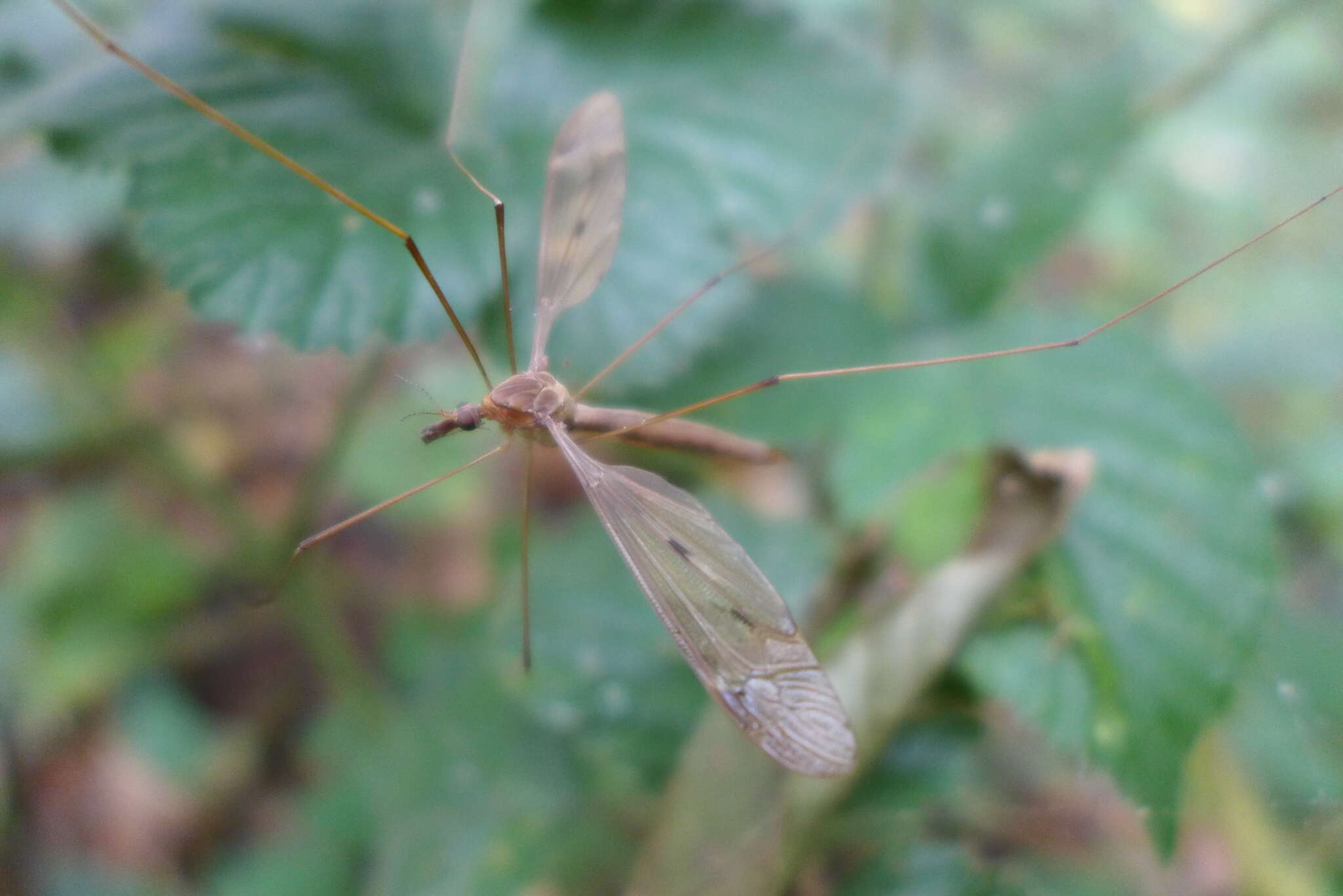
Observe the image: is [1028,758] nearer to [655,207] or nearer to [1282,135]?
[655,207]

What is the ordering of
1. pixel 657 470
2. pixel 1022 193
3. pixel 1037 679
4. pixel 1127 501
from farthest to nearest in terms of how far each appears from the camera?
pixel 657 470 < pixel 1022 193 < pixel 1127 501 < pixel 1037 679

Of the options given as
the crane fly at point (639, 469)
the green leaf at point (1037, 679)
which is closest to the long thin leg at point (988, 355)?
the crane fly at point (639, 469)

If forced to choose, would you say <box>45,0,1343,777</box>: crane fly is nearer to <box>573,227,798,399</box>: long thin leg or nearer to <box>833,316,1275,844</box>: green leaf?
<box>573,227,798,399</box>: long thin leg

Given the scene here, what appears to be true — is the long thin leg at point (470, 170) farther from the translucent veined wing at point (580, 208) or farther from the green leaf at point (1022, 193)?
the green leaf at point (1022, 193)

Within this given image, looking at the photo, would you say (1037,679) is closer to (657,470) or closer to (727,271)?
(727,271)

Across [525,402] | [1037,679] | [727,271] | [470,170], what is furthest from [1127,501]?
[470,170]

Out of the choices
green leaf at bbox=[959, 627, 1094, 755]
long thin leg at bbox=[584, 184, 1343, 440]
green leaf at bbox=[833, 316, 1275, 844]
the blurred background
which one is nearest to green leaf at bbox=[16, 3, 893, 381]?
the blurred background
